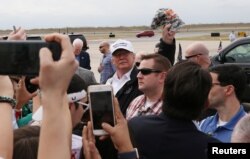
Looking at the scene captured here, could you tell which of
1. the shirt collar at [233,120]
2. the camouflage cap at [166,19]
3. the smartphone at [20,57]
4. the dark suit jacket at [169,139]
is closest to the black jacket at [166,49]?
the camouflage cap at [166,19]

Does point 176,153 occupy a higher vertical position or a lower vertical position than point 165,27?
lower

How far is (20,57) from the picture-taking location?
1.73 m

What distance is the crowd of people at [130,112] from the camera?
63.1 inches

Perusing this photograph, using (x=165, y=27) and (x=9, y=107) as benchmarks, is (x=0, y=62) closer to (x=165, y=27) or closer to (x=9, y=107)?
(x=9, y=107)

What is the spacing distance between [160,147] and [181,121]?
0.69ft

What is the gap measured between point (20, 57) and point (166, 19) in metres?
3.56

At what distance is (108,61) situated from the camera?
9.80m

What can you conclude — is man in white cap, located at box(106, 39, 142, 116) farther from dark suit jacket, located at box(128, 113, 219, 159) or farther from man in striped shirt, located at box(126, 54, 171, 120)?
dark suit jacket, located at box(128, 113, 219, 159)

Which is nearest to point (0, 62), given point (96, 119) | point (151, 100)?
point (96, 119)

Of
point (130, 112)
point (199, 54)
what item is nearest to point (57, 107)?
point (130, 112)

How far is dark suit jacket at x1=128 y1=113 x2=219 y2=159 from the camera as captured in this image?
2.63 m

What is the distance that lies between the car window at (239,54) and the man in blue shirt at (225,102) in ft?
23.0

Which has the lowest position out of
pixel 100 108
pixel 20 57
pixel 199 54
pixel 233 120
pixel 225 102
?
pixel 233 120

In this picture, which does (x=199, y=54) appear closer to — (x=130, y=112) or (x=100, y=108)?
(x=130, y=112)
